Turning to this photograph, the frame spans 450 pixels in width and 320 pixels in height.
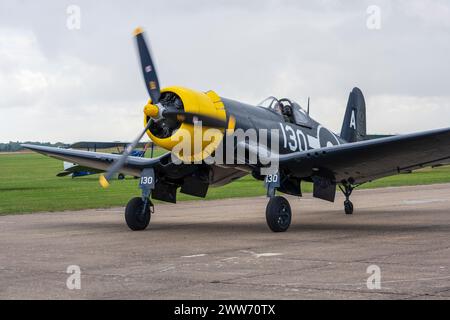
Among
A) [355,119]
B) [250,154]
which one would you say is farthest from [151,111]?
[355,119]

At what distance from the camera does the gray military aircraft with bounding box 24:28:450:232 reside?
1323 cm

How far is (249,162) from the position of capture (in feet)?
46.8

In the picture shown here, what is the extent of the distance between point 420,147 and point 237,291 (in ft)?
23.4

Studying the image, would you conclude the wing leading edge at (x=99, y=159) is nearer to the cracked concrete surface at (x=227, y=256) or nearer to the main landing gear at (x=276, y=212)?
the cracked concrete surface at (x=227, y=256)

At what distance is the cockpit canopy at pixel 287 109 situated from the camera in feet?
50.6

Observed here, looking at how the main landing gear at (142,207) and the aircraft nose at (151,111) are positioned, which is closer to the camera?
the aircraft nose at (151,111)

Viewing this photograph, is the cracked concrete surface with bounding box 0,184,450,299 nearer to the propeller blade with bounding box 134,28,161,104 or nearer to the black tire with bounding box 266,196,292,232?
the black tire with bounding box 266,196,292,232

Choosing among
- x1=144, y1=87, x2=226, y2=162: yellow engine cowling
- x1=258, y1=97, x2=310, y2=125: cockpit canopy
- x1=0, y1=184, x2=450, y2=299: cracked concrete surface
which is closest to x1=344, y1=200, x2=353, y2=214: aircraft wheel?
x1=0, y1=184, x2=450, y2=299: cracked concrete surface

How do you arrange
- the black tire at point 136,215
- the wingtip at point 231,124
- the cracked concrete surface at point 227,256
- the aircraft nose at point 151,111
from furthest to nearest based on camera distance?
the black tire at point 136,215 < the wingtip at point 231,124 < the aircraft nose at point 151,111 < the cracked concrete surface at point 227,256

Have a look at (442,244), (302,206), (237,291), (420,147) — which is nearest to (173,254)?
(237,291)

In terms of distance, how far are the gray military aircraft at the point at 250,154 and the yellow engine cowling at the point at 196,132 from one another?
18 mm

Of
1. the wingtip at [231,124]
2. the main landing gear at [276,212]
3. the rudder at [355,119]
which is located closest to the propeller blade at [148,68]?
the wingtip at [231,124]

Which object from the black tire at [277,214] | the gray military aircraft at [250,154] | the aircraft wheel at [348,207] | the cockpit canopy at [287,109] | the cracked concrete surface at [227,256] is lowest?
the cracked concrete surface at [227,256]

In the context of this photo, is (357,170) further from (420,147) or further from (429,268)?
(429,268)
